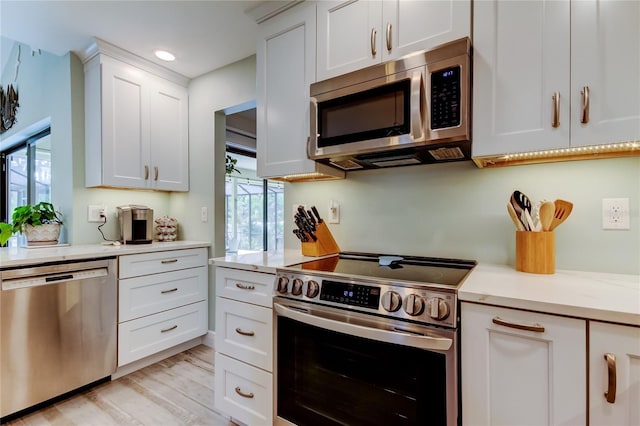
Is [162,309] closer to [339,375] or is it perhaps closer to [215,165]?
[215,165]

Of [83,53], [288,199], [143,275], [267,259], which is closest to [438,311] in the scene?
[267,259]

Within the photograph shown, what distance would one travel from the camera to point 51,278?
1.82 meters

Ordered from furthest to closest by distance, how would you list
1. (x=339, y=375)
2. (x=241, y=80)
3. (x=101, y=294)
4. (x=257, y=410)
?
(x=241, y=80) → (x=101, y=294) → (x=257, y=410) → (x=339, y=375)

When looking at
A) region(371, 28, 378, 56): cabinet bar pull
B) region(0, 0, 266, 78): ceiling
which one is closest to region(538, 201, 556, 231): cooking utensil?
region(371, 28, 378, 56): cabinet bar pull

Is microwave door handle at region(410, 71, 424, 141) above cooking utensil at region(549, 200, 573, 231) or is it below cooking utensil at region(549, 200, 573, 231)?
above

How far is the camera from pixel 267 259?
5.59 feet

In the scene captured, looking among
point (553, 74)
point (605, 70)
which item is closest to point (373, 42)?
point (553, 74)

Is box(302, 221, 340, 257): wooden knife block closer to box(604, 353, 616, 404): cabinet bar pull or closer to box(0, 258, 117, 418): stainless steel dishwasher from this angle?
box(604, 353, 616, 404): cabinet bar pull

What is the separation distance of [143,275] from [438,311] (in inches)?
85.7

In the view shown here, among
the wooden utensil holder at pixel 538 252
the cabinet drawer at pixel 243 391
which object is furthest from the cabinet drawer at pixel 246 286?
the wooden utensil holder at pixel 538 252

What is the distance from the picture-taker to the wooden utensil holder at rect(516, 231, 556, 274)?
126cm

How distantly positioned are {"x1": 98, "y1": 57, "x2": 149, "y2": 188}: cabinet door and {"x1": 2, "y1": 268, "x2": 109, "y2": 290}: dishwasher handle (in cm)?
74

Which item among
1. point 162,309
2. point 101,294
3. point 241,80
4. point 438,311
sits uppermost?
point 241,80

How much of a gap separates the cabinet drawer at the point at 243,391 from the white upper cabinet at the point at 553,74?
4.94ft
